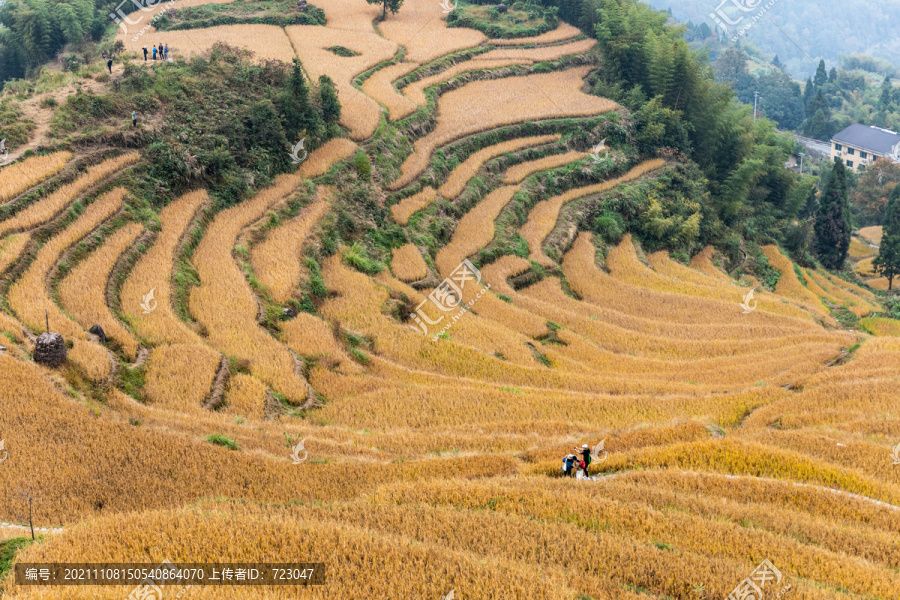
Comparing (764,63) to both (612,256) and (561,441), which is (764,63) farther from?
(561,441)

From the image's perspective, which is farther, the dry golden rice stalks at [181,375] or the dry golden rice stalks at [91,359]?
the dry golden rice stalks at [181,375]

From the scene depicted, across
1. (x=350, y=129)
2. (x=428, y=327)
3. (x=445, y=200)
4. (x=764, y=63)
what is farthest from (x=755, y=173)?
(x=764, y=63)

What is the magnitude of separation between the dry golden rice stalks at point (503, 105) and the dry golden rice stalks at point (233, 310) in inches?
477

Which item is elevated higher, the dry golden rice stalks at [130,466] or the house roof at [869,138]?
the dry golden rice stalks at [130,466]

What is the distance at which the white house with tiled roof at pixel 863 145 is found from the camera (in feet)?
288

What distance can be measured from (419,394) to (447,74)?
35.0 m

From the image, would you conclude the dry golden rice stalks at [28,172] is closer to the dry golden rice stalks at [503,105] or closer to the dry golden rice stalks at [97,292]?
the dry golden rice stalks at [97,292]

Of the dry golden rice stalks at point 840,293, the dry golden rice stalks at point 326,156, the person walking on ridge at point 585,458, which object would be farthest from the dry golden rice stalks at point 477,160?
the person walking on ridge at point 585,458

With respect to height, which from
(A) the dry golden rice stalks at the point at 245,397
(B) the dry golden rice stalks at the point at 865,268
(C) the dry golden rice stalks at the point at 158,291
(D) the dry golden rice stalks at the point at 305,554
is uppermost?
(D) the dry golden rice stalks at the point at 305,554

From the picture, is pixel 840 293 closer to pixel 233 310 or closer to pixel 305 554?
pixel 233 310

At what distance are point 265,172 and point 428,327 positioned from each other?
11.6 m

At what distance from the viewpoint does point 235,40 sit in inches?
1684

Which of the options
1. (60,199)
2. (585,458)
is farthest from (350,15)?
(585,458)

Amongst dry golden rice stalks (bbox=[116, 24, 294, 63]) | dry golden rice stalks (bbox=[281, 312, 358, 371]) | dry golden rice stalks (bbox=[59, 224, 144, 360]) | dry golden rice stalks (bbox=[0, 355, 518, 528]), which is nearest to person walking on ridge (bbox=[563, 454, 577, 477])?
dry golden rice stalks (bbox=[0, 355, 518, 528])
